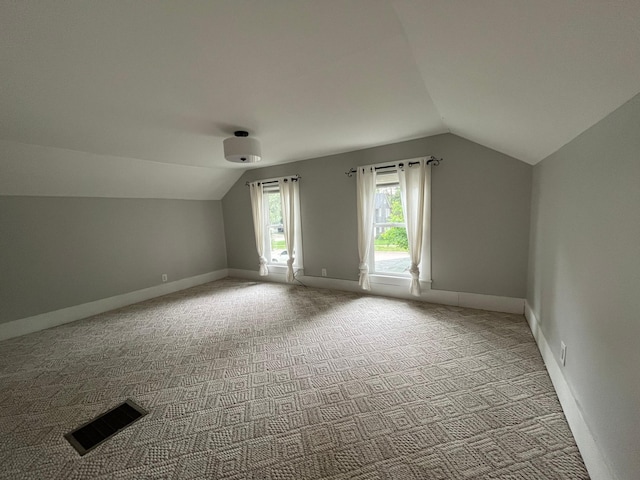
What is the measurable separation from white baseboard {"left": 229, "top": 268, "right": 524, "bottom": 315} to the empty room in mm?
27

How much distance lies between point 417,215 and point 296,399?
8.45ft

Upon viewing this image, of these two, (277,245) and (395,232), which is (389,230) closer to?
(395,232)

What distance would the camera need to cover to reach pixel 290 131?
2.69 metres

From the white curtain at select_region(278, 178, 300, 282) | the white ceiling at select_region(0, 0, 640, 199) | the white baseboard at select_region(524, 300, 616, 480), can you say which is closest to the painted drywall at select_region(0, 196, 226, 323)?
the white ceiling at select_region(0, 0, 640, 199)

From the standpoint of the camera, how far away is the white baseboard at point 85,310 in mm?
3012

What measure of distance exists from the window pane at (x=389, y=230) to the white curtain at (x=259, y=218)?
2242 mm

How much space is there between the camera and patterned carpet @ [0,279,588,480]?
1.34 meters

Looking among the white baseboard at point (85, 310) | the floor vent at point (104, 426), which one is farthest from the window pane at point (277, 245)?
the floor vent at point (104, 426)

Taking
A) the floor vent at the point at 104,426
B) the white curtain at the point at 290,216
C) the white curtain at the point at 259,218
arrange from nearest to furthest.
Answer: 1. the floor vent at the point at 104,426
2. the white curtain at the point at 290,216
3. the white curtain at the point at 259,218

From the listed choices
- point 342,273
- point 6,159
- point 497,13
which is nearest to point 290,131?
point 497,13

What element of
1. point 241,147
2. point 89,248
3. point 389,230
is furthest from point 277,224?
point 89,248

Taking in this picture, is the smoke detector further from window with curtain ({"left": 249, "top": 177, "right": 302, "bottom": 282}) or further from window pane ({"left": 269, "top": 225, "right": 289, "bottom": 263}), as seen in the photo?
window pane ({"left": 269, "top": 225, "right": 289, "bottom": 263})

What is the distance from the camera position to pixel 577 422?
1.39m

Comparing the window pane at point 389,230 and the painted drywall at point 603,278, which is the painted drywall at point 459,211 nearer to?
the window pane at point 389,230
